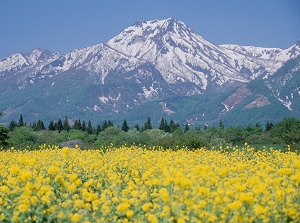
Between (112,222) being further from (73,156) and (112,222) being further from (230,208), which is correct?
(73,156)

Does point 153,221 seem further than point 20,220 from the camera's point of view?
No

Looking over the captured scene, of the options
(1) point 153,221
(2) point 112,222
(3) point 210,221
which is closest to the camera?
(1) point 153,221

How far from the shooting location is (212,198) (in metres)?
6.94

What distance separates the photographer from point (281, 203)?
6.88 metres

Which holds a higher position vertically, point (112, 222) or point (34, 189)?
point (34, 189)

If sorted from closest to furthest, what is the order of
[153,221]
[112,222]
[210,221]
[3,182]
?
1. [153,221]
2. [210,221]
3. [112,222]
4. [3,182]

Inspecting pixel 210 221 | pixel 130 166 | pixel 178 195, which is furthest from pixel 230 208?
pixel 130 166

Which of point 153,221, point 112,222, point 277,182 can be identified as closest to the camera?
point 153,221

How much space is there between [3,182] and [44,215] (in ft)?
14.1

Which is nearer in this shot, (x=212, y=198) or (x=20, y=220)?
(x=20, y=220)

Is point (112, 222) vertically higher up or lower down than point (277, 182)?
lower down

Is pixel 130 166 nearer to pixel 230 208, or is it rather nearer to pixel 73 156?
pixel 73 156

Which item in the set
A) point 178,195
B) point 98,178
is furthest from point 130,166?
point 178,195

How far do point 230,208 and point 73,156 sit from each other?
8806 mm
